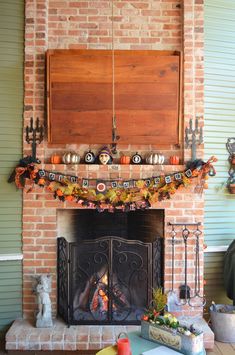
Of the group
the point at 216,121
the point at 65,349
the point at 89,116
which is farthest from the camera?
the point at 216,121

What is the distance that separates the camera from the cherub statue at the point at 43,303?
10.9 feet

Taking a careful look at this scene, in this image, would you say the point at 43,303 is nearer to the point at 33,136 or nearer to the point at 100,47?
the point at 33,136

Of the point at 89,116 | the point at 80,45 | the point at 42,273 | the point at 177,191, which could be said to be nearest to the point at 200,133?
the point at 177,191

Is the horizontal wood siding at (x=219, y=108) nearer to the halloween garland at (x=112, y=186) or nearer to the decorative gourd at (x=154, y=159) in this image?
the halloween garland at (x=112, y=186)

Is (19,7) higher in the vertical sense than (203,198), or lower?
higher

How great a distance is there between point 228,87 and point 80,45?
59.9 inches

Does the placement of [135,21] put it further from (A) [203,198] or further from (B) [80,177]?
(A) [203,198]

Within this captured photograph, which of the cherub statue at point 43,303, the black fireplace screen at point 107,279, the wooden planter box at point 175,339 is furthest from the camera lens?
the black fireplace screen at point 107,279

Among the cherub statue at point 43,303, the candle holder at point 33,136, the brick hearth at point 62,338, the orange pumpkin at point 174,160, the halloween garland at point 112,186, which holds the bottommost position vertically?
the brick hearth at point 62,338

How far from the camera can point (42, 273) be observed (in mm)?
3516

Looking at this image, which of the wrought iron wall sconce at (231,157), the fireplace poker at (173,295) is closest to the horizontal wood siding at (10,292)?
the fireplace poker at (173,295)

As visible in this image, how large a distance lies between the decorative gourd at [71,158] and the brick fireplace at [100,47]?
0.06 m

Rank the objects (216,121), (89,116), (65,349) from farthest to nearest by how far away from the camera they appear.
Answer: (216,121) < (89,116) < (65,349)

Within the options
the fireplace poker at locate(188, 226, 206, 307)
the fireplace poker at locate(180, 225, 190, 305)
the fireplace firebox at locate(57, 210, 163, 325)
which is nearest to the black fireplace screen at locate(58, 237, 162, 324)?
the fireplace firebox at locate(57, 210, 163, 325)
